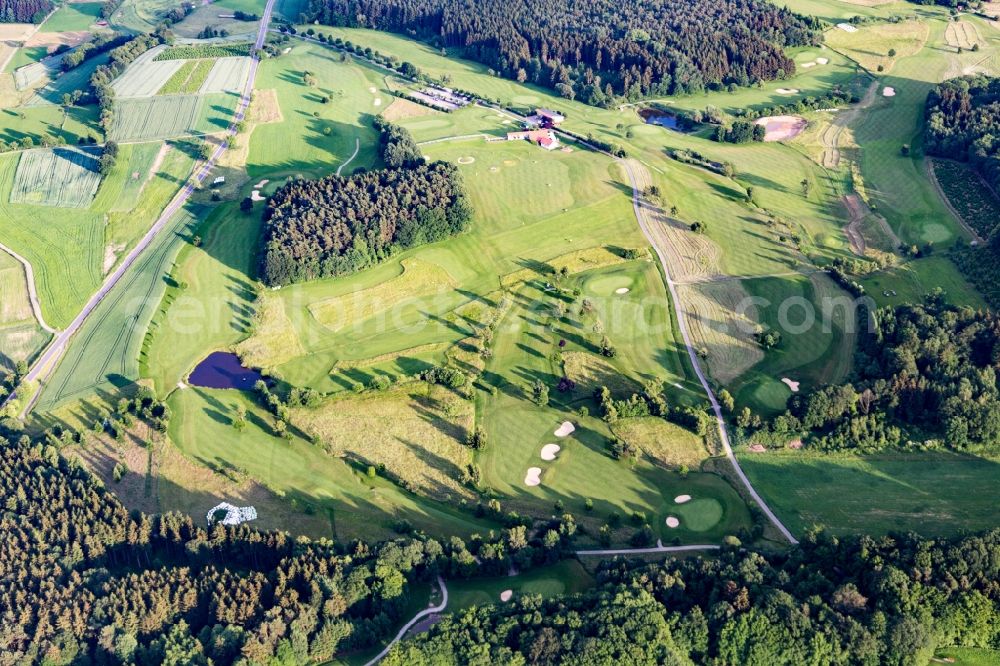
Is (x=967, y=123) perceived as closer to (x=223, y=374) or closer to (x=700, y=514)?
(x=700, y=514)

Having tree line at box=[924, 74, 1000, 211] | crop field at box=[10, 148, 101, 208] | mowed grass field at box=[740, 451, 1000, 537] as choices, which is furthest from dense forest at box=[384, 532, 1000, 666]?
crop field at box=[10, 148, 101, 208]

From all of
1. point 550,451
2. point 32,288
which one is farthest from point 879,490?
point 32,288

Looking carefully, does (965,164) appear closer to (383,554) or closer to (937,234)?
(937,234)

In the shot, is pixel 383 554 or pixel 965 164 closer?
pixel 383 554

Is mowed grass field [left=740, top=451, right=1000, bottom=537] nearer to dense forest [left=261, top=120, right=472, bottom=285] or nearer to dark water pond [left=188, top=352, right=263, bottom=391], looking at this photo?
dense forest [left=261, top=120, right=472, bottom=285]

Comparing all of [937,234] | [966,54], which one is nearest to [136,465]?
[937,234]

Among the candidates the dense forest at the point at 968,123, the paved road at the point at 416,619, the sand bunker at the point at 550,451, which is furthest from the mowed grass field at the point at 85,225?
the dense forest at the point at 968,123

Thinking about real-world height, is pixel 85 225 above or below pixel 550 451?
above
